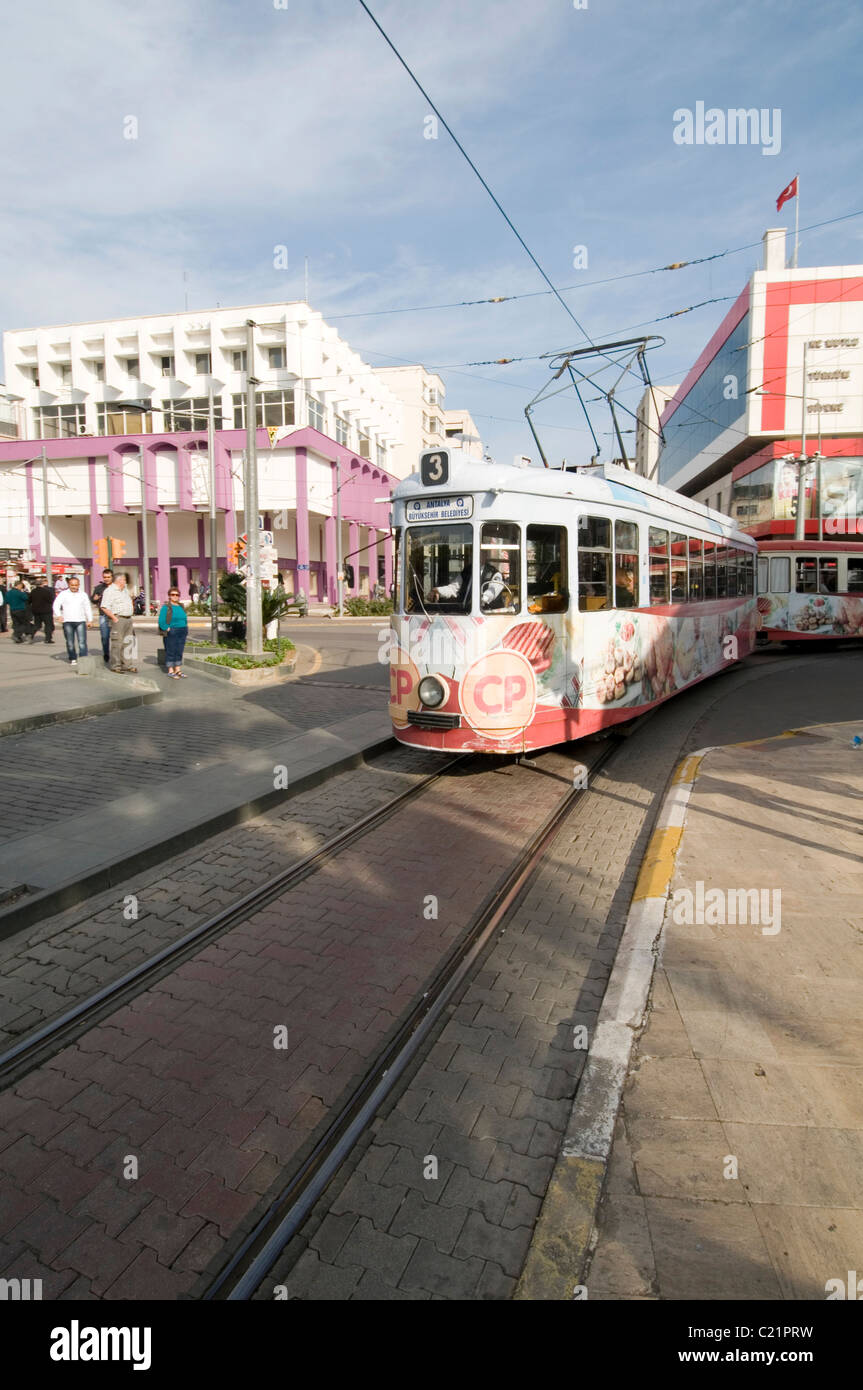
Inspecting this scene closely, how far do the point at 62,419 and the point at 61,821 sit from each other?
5272cm

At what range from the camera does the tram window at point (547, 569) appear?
8094 mm

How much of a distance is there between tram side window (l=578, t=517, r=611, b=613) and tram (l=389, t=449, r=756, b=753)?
22 mm

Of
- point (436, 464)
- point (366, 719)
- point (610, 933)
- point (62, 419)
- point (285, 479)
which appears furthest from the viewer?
point (62, 419)

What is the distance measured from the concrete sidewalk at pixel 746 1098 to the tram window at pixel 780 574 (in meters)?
19.8

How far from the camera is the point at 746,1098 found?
3.27 metres

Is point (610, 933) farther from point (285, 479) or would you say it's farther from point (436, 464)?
point (285, 479)

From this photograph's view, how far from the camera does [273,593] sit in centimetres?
1986

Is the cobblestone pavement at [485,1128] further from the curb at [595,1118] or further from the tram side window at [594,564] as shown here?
the tram side window at [594,564]

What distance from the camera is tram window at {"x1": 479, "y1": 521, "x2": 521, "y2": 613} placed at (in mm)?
7934

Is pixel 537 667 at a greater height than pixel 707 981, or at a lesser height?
greater

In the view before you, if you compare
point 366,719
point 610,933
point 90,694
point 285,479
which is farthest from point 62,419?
point 610,933

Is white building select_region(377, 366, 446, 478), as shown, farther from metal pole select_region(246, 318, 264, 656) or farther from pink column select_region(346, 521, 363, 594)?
metal pole select_region(246, 318, 264, 656)

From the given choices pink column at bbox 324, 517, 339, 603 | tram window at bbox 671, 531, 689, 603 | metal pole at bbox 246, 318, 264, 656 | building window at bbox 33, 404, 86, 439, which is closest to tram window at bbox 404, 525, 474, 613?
tram window at bbox 671, 531, 689, 603

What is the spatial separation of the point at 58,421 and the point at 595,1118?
57486 mm
